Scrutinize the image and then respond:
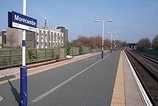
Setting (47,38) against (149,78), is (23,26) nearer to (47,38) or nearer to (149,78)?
(149,78)

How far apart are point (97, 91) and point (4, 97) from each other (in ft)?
11.3

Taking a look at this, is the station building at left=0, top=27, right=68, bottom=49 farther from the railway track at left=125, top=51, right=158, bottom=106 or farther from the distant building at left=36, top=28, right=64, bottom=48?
the railway track at left=125, top=51, right=158, bottom=106

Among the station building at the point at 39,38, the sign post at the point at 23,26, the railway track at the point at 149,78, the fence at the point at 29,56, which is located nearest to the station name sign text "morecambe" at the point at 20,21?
the sign post at the point at 23,26

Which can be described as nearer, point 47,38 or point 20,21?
point 20,21

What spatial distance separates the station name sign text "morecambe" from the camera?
17.7 ft

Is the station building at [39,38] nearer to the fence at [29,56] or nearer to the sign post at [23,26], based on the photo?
the fence at [29,56]

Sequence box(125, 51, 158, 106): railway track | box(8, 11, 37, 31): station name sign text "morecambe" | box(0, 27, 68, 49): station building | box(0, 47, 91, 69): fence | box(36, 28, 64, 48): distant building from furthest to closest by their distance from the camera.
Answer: box(36, 28, 64, 48): distant building, box(0, 27, 68, 49): station building, box(0, 47, 91, 69): fence, box(125, 51, 158, 106): railway track, box(8, 11, 37, 31): station name sign text "morecambe"

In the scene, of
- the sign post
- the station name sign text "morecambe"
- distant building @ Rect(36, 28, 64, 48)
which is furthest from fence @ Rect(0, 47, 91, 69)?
distant building @ Rect(36, 28, 64, 48)

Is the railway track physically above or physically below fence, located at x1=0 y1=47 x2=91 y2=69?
below

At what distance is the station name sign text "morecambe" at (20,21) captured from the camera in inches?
213

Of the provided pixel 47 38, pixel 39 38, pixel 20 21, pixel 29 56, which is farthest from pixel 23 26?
pixel 47 38

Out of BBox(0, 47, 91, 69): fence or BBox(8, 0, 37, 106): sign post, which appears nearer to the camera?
BBox(8, 0, 37, 106): sign post

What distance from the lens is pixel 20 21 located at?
5.68 metres

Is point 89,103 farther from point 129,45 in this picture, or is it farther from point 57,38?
point 129,45
